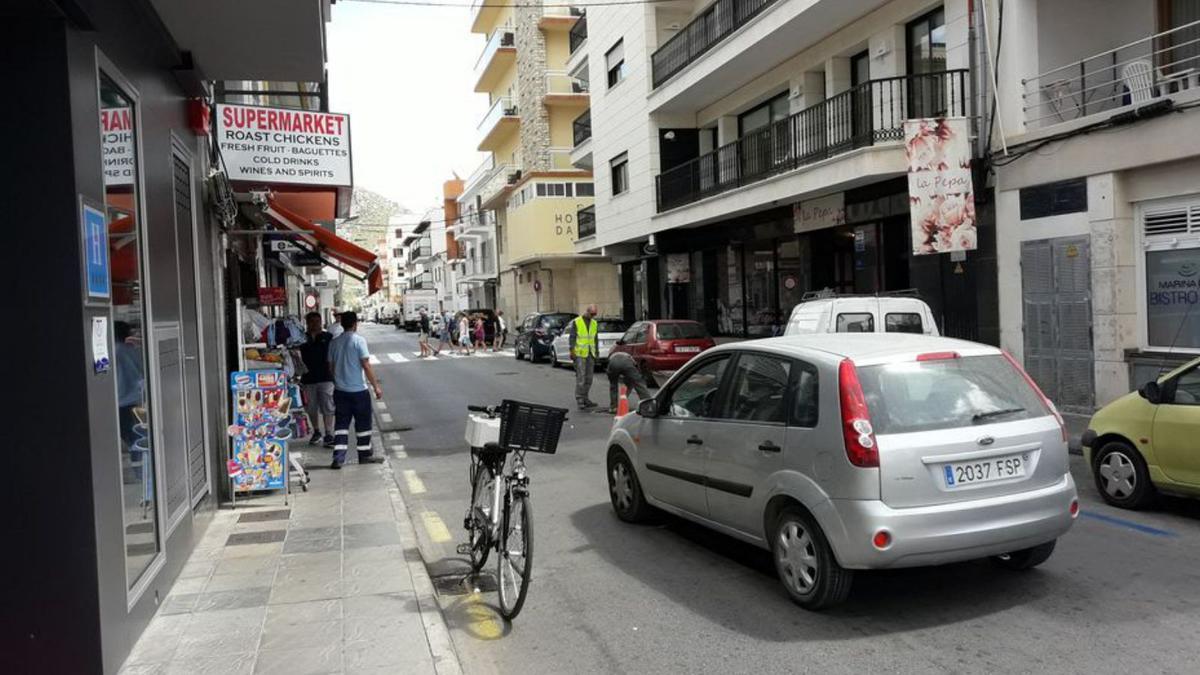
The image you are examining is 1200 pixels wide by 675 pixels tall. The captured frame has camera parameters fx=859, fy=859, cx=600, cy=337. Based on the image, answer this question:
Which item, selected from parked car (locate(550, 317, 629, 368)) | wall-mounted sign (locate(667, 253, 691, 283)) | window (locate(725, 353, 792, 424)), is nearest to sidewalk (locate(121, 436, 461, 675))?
window (locate(725, 353, 792, 424))

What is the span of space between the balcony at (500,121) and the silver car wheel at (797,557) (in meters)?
44.0

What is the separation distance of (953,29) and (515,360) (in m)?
18.8

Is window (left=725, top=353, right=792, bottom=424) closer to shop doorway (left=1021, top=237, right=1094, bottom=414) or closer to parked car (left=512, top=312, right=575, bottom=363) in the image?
shop doorway (left=1021, top=237, right=1094, bottom=414)

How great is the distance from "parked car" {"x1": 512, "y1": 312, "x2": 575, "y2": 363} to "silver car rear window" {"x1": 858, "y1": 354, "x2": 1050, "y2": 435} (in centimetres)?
2135

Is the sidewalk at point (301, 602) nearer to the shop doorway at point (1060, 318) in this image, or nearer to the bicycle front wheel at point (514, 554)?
the bicycle front wheel at point (514, 554)

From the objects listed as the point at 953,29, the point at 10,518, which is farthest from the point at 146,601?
the point at 953,29

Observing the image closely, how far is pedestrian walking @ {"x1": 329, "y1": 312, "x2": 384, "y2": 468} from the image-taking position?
32.2 feet

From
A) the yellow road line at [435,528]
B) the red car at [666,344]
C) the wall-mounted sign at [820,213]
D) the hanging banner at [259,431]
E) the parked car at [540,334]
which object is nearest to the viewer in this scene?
the yellow road line at [435,528]

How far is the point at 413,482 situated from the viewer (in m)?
9.43

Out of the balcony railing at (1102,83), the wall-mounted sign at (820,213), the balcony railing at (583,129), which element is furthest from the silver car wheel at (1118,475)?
the balcony railing at (583,129)

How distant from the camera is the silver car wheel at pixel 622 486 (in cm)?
714

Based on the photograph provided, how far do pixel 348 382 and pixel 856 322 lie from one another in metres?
6.32

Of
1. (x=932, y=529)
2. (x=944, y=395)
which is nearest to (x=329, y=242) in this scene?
(x=944, y=395)

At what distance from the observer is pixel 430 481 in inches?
373
